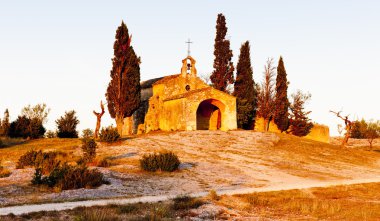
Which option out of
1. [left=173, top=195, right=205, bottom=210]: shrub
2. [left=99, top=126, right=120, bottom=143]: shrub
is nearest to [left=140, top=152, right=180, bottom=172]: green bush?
[left=173, top=195, right=205, bottom=210]: shrub

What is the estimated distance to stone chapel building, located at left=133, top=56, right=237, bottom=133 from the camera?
133ft

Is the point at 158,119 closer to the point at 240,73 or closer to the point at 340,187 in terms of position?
the point at 240,73

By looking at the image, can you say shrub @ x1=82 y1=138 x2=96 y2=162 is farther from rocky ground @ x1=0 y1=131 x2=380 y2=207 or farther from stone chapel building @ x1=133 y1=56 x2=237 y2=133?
stone chapel building @ x1=133 y1=56 x2=237 y2=133

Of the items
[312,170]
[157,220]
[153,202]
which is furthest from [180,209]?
[312,170]

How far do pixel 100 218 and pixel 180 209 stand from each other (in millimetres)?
3296

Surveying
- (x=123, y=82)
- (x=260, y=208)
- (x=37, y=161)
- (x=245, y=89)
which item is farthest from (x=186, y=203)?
(x=245, y=89)

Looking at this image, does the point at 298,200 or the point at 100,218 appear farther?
the point at 298,200

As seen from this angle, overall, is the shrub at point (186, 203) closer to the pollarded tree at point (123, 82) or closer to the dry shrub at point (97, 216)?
the dry shrub at point (97, 216)

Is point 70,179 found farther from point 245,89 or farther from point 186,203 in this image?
point 245,89

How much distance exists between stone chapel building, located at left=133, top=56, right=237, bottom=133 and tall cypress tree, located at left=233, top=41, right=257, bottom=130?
104 inches

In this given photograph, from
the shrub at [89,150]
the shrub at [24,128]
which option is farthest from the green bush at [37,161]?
the shrub at [24,128]

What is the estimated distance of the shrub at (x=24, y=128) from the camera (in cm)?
3950

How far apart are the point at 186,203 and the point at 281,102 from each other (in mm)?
39284

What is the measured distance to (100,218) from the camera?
1012 centimetres
